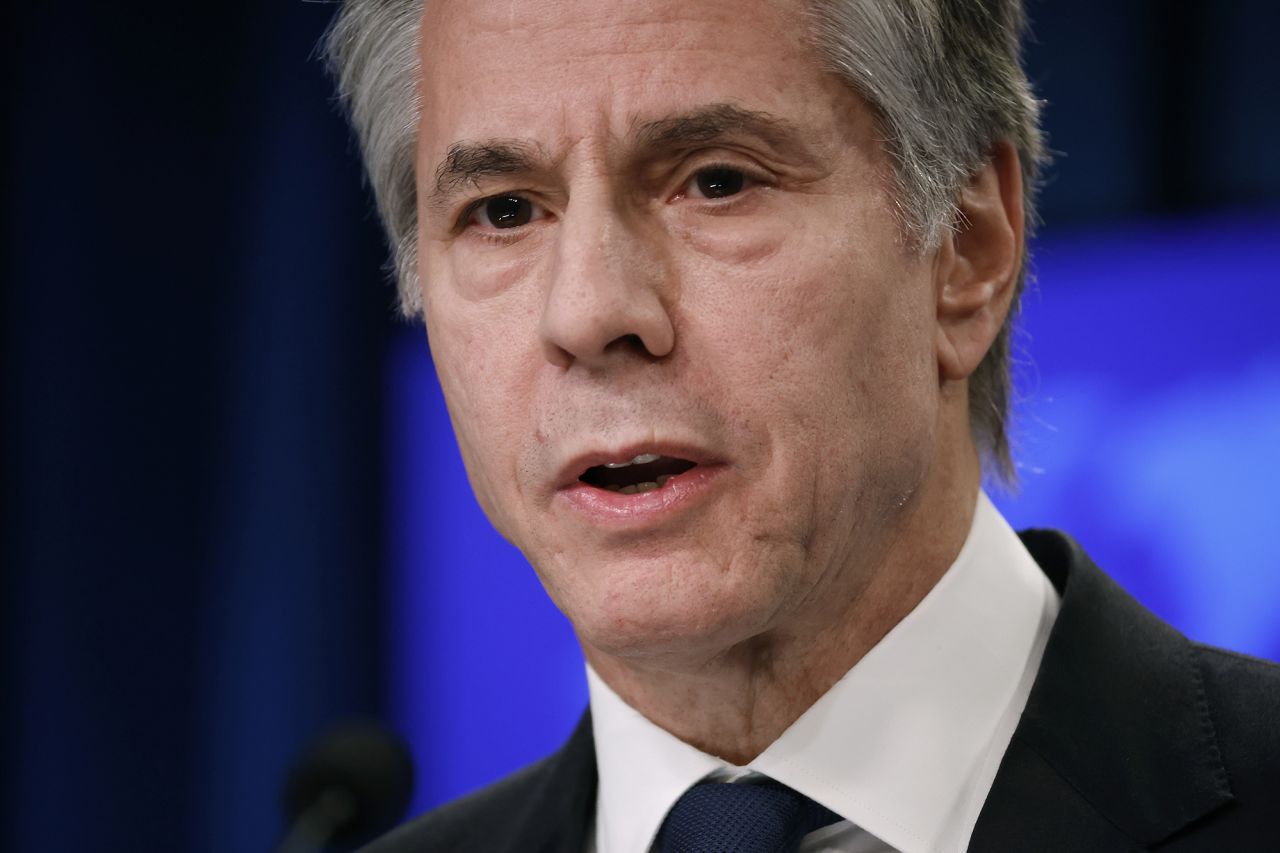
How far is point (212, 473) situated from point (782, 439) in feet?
8.98

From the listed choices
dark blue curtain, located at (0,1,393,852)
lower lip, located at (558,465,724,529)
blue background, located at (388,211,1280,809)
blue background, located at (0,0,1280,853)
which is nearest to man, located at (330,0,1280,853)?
lower lip, located at (558,465,724,529)

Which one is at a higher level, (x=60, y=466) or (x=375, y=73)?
(x=375, y=73)

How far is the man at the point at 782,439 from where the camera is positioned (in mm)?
1559

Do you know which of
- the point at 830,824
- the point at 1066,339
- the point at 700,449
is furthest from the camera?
the point at 1066,339

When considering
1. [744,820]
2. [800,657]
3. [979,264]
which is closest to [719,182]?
[979,264]

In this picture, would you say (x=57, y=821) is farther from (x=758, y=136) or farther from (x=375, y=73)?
(x=758, y=136)

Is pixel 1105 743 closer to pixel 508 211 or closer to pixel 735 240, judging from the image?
pixel 735 240

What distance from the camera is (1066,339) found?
123 inches

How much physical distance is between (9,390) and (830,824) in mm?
2813

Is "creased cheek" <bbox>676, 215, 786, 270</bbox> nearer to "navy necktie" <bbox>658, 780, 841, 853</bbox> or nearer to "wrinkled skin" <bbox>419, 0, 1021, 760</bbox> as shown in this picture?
"wrinkled skin" <bbox>419, 0, 1021, 760</bbox>

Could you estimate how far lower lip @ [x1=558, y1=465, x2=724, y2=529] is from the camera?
5.09 feet

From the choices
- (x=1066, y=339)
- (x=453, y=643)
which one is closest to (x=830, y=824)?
(x=1066, y=339)

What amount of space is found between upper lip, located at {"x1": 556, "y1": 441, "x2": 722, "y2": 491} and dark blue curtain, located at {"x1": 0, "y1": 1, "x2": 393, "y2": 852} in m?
2.50

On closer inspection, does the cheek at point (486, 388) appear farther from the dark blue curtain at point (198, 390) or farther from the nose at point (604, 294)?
the dark blue curtain at point (198, 390)
